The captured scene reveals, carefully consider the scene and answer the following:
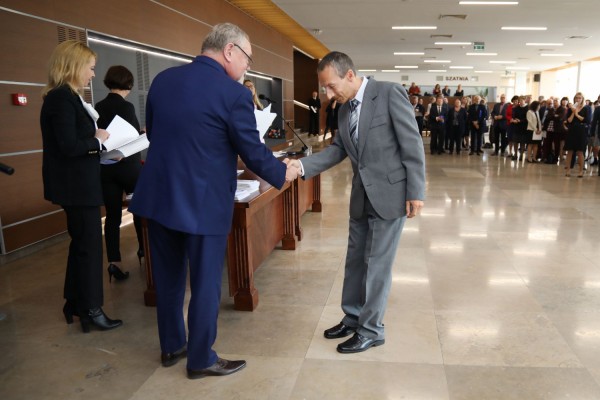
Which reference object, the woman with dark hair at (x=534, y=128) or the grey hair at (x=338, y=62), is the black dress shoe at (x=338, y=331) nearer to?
the grey hair at (x=338, y=62)

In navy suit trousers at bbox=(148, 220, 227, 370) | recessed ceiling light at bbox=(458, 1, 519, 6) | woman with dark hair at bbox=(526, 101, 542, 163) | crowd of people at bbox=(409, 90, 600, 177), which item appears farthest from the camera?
woman with dark hair at bbox=(526, 101, 542, 163)

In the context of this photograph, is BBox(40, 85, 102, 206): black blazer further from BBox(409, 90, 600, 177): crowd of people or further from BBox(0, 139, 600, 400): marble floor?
BBox(409, 90, 600, 177): crowd of people

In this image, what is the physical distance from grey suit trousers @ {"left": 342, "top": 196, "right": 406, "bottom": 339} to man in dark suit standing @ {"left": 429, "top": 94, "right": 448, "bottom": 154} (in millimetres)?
10478

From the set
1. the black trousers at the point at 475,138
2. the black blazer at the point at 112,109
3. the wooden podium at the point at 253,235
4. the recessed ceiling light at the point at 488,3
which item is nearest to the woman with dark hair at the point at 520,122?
the black trousers at the point at 475,138

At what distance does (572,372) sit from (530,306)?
827 mm

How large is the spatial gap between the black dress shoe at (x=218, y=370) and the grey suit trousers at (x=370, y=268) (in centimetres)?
69

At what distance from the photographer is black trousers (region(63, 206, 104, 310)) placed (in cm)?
267

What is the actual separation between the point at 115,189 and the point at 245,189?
111cm

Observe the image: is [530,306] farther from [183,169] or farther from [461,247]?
[183,169]

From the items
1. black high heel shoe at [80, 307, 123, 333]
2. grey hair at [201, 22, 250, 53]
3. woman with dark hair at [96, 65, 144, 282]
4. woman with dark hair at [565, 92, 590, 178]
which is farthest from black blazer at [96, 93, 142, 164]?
woman with dark hair at [565, 92, 590, 178]

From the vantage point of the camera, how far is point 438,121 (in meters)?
12.4

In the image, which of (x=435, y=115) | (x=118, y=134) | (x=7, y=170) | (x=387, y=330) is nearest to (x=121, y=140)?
(x=118, y=134)

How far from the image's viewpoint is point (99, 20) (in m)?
5.15

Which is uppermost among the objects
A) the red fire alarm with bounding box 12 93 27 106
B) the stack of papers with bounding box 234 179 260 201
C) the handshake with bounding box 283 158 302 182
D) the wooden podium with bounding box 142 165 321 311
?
the red fire alarm with bounding box 12 93 27 106
